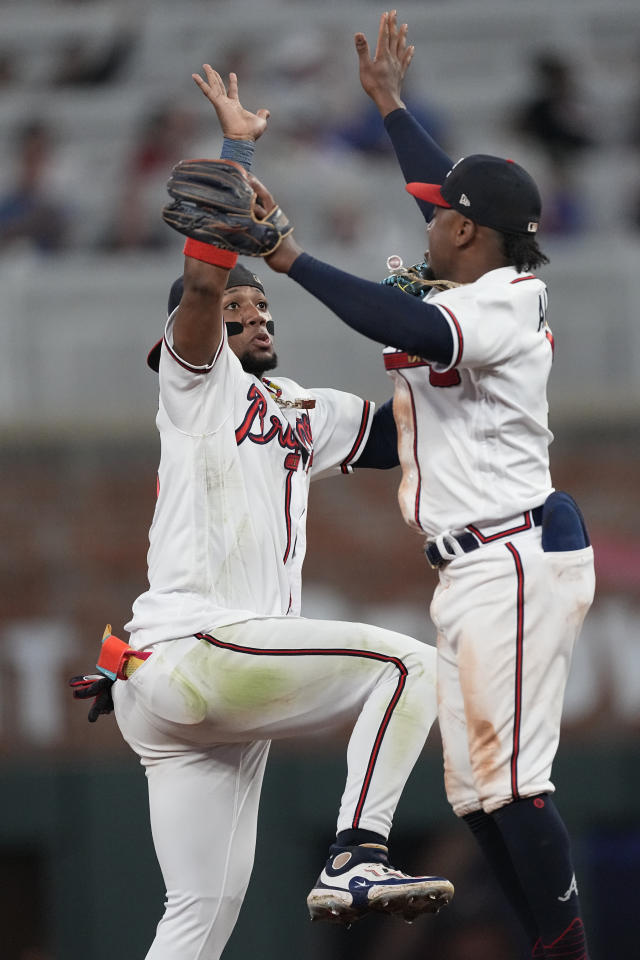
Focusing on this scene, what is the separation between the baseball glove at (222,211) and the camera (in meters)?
3.54

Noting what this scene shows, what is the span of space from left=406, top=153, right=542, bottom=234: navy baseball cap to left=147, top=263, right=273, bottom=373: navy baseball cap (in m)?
0.76

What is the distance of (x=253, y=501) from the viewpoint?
13.1 feet

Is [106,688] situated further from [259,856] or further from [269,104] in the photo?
[269,104]

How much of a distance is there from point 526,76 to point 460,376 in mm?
7487

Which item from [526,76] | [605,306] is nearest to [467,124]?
[526,76]

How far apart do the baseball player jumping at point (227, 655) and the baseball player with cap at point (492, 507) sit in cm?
21

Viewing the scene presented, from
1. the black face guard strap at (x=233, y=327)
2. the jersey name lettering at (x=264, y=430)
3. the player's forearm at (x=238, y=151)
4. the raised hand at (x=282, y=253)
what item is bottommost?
the jersey name lettering at (x=264, y=430)

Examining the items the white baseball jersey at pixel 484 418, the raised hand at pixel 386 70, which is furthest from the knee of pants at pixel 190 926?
the raised hand at pixel 386 70

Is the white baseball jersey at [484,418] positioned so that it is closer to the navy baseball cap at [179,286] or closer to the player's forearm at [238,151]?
the player's forearm at [238,151]

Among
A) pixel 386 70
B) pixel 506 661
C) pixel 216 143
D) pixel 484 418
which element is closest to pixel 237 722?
pixel 506 661

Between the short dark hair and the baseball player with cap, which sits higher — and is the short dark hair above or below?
above

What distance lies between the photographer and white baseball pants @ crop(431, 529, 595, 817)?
3516 millimetres

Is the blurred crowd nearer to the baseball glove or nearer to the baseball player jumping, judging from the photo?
the baseball player jumping

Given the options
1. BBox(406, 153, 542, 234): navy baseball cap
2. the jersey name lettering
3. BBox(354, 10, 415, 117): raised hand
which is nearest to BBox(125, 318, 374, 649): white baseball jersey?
the jersey name lettering
